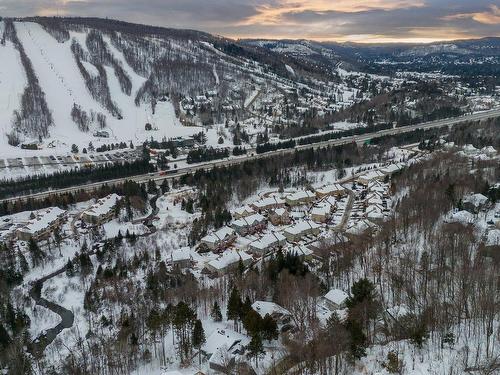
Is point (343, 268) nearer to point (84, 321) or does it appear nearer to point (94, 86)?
point (84, 321)

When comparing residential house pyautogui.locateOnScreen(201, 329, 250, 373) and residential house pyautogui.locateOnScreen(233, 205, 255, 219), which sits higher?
residential house pyautogui.locateOnScreen(233, 205, 255, 219)

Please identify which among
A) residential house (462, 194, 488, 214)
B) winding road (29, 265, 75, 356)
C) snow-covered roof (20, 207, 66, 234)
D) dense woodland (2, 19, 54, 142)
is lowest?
winding road (29, 265, 75, 356)

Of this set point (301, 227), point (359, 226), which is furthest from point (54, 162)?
point (359, 226)

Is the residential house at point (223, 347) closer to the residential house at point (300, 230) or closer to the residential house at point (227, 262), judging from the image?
the residential house at point (227, 262)

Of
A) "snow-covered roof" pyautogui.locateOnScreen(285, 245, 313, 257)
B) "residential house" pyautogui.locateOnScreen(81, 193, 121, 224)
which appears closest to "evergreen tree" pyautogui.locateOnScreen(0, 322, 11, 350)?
"snow-covered roof" pyautogui.locateOnScreen(285, 245, 313, 257)

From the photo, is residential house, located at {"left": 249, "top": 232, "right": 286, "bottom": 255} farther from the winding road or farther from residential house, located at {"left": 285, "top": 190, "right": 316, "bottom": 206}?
the winding road

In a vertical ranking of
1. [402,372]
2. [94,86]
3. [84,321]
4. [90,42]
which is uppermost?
[90,42]

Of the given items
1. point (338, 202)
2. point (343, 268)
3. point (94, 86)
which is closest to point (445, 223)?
point (343, 268)
